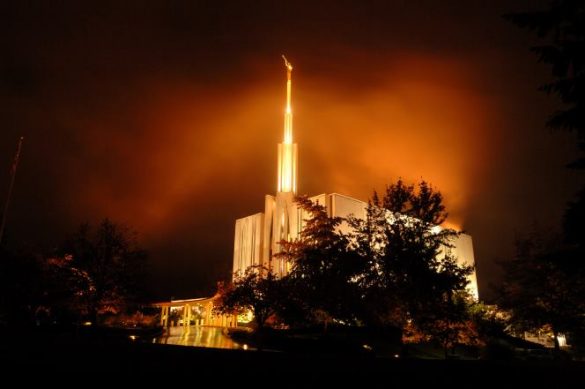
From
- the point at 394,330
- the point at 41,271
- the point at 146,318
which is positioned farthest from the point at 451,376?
the point at 146,318

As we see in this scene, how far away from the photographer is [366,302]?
26.4 meters

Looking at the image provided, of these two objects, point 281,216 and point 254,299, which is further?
point 281,216

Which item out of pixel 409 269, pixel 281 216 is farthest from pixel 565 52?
pixel 281 216

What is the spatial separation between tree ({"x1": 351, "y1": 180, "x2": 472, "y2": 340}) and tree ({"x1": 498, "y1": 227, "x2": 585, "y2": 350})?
9.16 metres

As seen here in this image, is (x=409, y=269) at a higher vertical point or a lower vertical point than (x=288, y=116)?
lower

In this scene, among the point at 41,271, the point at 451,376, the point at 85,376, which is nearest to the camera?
the point at 85,376

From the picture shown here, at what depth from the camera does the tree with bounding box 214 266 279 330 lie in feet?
112

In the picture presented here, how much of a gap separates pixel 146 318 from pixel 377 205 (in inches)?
1301

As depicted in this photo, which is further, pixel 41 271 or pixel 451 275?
pixel 41 271

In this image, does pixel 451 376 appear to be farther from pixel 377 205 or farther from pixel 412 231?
pixel 377 205

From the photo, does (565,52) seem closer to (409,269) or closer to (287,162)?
(409,269)

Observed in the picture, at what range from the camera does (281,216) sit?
6231cm

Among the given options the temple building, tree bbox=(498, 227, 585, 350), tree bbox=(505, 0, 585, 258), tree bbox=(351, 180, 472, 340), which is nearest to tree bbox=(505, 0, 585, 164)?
tree bbox=(505, 0, 585, 258)

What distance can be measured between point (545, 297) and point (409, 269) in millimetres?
15445
